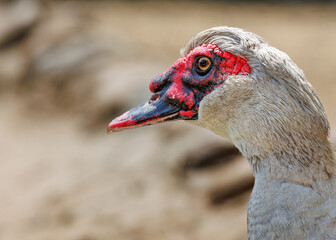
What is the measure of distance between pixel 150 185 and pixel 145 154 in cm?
37

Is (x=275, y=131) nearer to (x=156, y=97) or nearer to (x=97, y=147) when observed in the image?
(x=156, y=97)

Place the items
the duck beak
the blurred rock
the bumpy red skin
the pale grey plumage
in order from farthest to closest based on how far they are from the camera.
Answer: the blurred rock
the duck beak
the bumpy red skin
the pale grey plumage

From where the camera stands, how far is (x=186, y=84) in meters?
2.36

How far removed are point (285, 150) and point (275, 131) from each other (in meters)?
0.09

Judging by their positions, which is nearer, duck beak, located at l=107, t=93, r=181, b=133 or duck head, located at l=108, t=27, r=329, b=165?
duck head, located at l=108, t=27, r=329, b=165

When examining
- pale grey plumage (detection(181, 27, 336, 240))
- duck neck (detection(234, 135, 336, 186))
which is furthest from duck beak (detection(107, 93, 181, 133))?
duck neck (detection(234, 135, 336, 186))

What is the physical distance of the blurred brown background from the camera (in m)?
4.36

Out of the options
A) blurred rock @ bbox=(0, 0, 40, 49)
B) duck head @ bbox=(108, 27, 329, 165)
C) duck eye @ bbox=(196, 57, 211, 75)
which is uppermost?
blurred rock @ bbox=(0, 0, 40, 49)

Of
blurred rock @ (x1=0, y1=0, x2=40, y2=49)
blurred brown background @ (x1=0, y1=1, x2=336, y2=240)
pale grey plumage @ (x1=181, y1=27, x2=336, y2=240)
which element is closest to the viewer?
pale grey plumage @ (x1=181, y1=27, x2=336, y2=240)

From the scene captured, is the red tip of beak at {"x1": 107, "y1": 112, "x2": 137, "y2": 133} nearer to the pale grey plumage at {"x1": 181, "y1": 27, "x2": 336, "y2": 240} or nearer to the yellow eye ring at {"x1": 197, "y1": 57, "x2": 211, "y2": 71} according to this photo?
the yellow eye ring at {"x1": 197, "y1": 57, "x2": 211, "y2": 71}

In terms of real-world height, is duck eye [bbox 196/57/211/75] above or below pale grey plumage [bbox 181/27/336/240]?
above

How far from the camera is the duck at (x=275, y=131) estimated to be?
80.1 inches

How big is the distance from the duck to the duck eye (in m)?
0.01

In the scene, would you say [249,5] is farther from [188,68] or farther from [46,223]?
[188,68]
